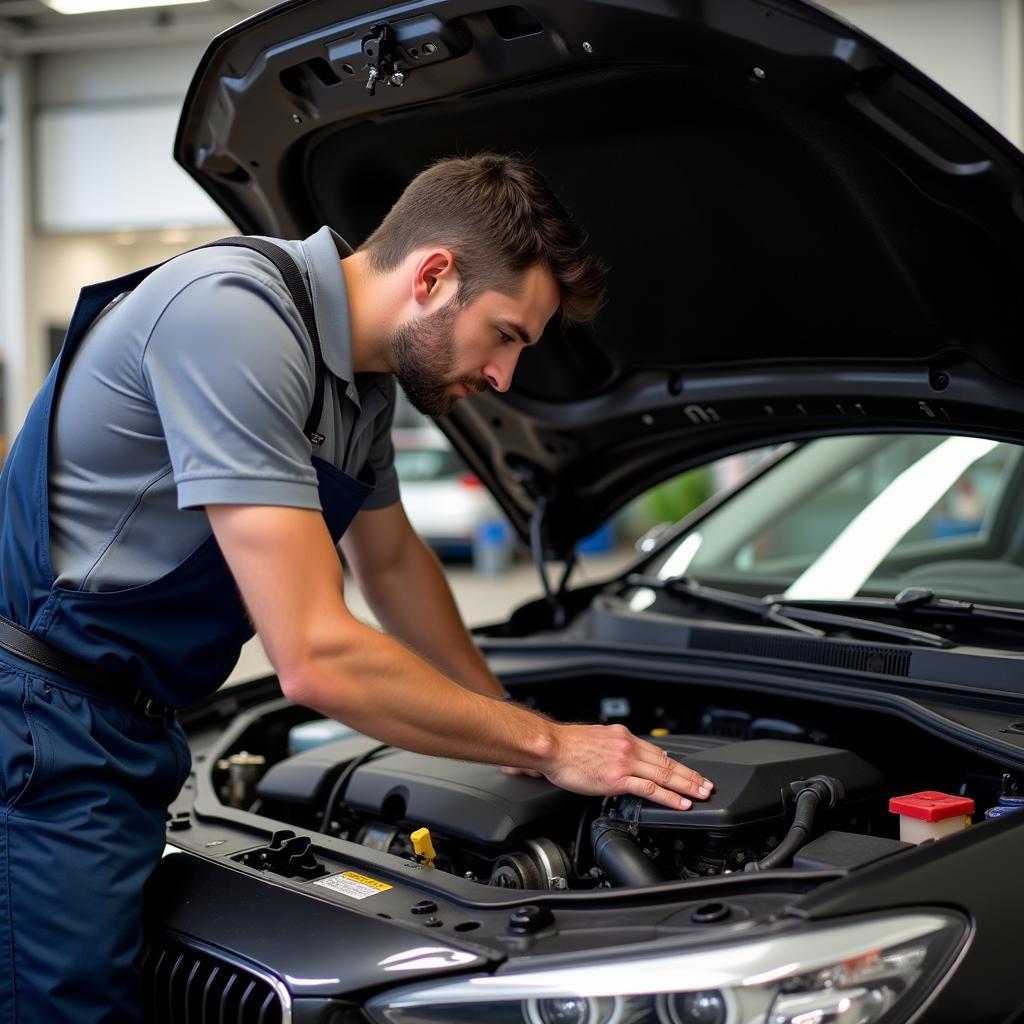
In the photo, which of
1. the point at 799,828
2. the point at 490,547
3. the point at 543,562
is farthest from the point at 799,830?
the point at 490,547

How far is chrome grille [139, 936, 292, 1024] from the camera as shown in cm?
136

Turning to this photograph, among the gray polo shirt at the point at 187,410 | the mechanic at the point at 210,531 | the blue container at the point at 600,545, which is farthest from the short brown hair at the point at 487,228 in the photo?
the blue container at the point at 600,545

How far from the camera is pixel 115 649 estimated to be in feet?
5.07

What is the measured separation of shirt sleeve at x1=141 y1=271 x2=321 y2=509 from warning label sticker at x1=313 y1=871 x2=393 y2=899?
48 cm

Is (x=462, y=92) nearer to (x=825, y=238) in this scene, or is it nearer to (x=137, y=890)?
(x=825, y=238)

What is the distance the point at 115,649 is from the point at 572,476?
128cm

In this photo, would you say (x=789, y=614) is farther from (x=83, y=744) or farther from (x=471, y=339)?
(x=83, y=744)

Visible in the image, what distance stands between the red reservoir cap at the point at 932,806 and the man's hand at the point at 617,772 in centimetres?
24

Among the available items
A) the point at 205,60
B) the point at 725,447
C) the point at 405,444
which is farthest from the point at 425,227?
the point at 405,444

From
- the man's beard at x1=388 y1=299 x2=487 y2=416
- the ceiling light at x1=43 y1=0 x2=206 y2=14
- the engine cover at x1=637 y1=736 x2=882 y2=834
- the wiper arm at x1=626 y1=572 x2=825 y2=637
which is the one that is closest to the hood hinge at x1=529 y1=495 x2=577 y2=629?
the wiper arm at x1=626 y1=572 x2=825 y2=637

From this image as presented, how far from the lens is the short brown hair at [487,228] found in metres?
1.62

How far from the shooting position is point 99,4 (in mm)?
8539

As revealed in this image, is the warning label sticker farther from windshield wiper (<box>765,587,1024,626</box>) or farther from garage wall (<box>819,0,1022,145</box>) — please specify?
garage wall (<box>819,0,1022,145</box>)

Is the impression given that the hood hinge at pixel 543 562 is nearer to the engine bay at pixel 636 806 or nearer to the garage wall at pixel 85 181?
the engine bay at pixel 636 806
